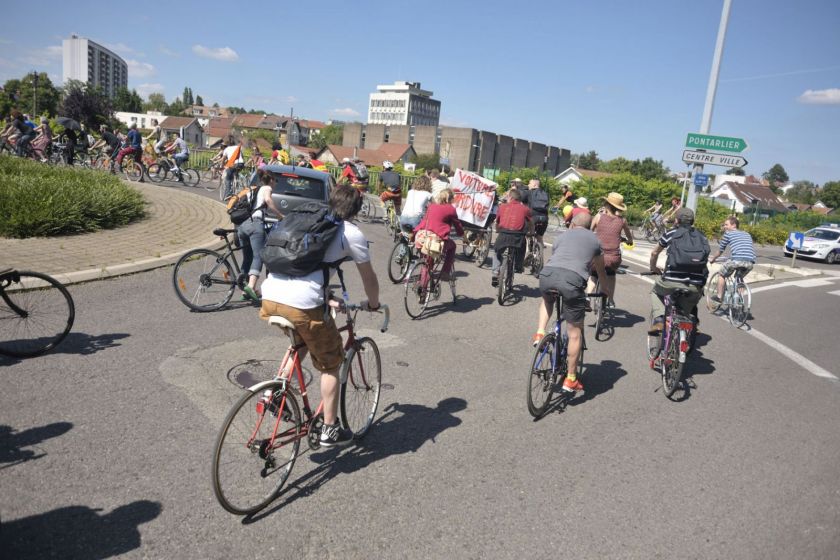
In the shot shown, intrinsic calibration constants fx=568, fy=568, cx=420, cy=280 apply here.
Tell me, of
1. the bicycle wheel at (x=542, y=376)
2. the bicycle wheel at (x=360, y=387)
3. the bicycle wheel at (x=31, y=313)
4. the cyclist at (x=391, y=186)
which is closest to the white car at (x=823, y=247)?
the cyclist at (x=391, y=186)

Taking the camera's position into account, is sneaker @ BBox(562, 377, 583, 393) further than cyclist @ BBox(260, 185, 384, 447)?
Yes

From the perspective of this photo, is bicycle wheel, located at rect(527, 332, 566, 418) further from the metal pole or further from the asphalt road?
the metal pole

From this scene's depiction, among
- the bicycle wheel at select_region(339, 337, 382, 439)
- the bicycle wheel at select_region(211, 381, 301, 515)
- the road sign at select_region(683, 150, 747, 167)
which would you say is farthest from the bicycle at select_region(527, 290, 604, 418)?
the road sign at select_region(683, 150, 747, 167)

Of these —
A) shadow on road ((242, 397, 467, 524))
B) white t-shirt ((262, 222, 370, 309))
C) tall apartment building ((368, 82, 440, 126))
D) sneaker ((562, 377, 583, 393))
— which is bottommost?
shadow on road ((242, 397, 467, 524))

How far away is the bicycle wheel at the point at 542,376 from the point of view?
5.12 metres

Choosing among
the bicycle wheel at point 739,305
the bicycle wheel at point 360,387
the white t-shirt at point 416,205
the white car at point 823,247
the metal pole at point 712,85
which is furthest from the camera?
the white car at point 823,247

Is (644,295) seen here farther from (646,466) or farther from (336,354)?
(336,354)

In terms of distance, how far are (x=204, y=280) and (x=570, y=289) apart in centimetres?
446

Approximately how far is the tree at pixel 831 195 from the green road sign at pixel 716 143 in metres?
139

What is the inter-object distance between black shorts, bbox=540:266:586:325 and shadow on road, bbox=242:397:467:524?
4.37ft

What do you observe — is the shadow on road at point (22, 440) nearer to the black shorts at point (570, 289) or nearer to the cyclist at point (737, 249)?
the black shorts at point (570, 289)

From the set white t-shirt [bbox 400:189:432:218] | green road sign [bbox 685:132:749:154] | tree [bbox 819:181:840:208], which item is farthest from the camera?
tree [bbox 819:181:840:208]

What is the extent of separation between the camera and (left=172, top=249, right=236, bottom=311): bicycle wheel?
6977mm

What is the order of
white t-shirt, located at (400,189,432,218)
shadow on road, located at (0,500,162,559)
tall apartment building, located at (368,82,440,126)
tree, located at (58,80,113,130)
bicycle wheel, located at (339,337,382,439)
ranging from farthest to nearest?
1. tall apartment building, located at (368,82,440,126)
2. tree, located at (58,80,113,130)
3. white t-shirt, located at (400,189,432,218)
4. bicycle wheel, located at (339,337,382,439)
5. shadow on road, located at (0,500,162,559)
